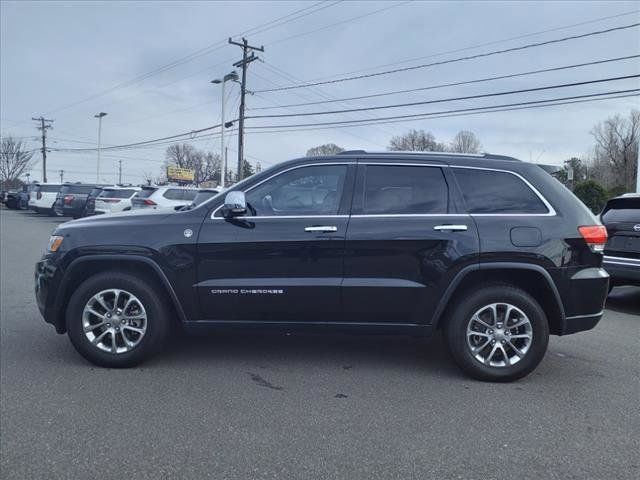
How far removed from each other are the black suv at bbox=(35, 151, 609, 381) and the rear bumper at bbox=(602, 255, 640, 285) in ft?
10.3

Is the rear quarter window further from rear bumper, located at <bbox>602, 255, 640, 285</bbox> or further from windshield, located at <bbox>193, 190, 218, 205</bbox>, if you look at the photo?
rear bumper, located at <bbox>602, 255, 640, 285</bbox>

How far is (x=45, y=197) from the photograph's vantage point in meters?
29.2

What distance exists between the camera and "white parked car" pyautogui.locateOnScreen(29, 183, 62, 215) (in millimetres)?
29188

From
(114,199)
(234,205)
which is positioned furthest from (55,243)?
(114,199)

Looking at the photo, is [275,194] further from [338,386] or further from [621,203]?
[621,203]

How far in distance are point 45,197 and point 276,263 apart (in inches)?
1146

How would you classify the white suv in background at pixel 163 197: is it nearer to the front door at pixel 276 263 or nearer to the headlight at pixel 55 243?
the headlight at pixel 55 243

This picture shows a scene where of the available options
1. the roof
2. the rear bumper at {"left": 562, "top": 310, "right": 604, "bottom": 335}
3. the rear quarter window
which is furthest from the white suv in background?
the rear bumper at {"left": 562, "top": 310, "right": 604, "bottom": 335}

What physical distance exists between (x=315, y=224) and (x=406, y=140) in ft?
212

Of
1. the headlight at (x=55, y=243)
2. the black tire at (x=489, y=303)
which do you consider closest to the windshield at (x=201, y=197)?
the headlight at (x=55, y=243)

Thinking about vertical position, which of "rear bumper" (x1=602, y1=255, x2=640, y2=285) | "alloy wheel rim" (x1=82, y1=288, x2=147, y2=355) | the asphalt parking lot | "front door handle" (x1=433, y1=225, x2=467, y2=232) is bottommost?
the asphalt parking lot

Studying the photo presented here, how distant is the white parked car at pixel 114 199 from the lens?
778 inches

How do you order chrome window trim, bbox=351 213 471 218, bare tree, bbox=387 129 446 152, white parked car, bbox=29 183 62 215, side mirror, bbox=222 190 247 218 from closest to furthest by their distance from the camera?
side mirror, bbox=222 190 247 218, chrome window trim, bbox=351 213 471 218, white parked car, bbox=29 183 62 215, bare tree, bbox=387 129 446 152

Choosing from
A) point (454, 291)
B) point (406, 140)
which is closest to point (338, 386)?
point (454, 291)
